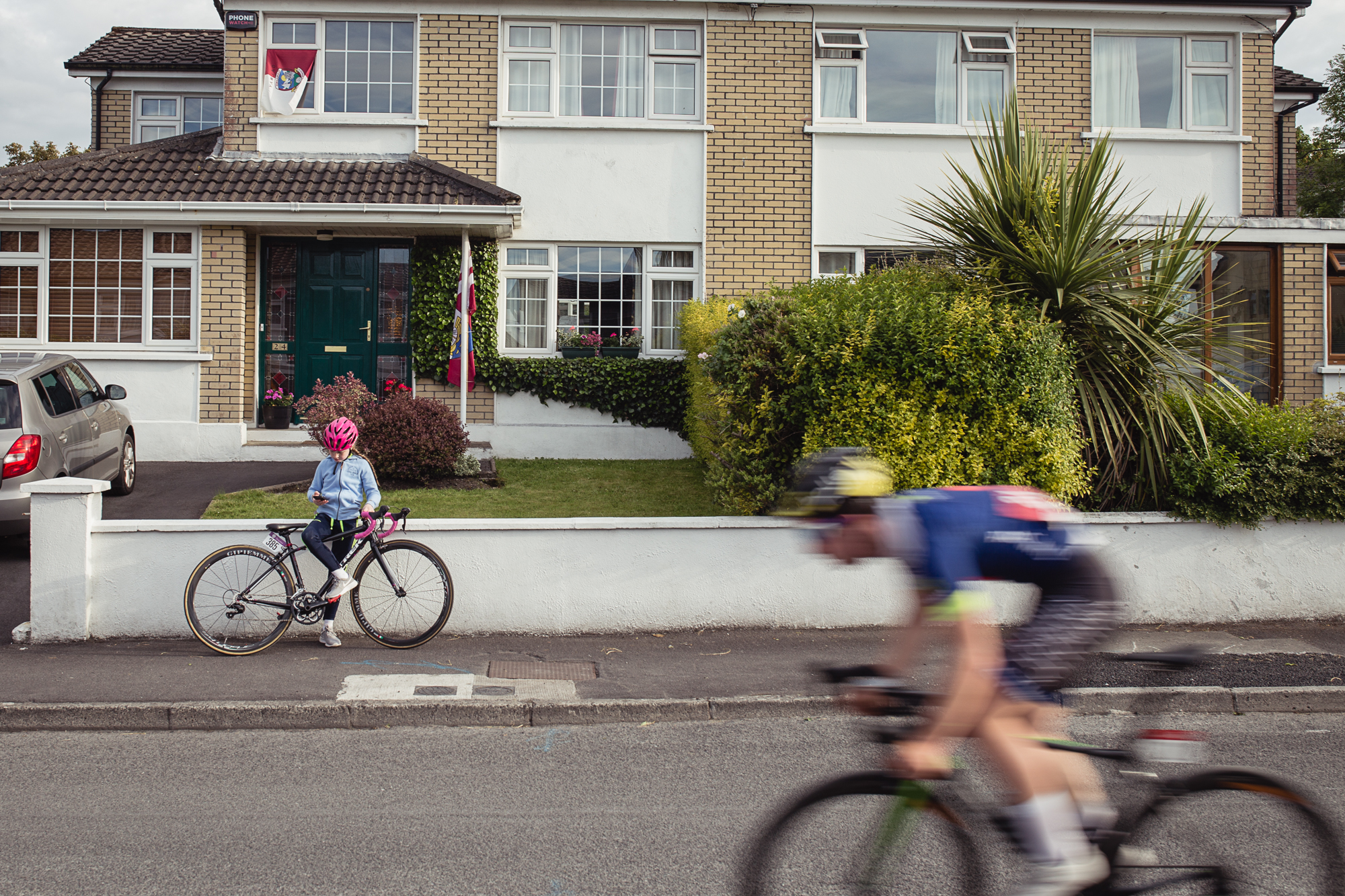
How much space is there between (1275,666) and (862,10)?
11.4 metres

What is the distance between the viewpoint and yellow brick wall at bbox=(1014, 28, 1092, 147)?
14.6m

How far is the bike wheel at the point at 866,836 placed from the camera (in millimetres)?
2604

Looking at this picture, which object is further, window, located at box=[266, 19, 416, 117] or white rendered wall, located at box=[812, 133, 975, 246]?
white rendered wall, located at box=[812, 133, 975, 246]

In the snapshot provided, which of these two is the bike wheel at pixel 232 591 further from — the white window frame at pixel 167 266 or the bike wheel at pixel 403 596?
the white window frame at pixel 167 266

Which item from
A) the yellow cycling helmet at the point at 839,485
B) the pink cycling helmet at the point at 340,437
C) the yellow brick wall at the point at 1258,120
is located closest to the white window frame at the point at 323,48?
the pink cycling helmet at the point at 340,437

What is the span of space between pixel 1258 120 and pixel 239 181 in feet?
48.6

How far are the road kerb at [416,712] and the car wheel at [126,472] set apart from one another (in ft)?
17.7

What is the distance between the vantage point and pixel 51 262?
1327 centimetres

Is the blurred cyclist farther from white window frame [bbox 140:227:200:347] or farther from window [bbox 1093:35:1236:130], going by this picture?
window [bbox 1093:35:1236:130]

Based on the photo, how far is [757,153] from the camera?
1435 cm

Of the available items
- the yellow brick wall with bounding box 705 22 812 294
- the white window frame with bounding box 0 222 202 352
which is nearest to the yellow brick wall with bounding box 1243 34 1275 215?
the yellow brick wall with bounding box 705 22 812 294

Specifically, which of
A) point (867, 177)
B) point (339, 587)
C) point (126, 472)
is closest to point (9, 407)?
point (126, 472)

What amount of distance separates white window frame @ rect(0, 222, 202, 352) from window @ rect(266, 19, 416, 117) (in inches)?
114

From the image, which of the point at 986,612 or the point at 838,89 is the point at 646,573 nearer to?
the point at 986,612
